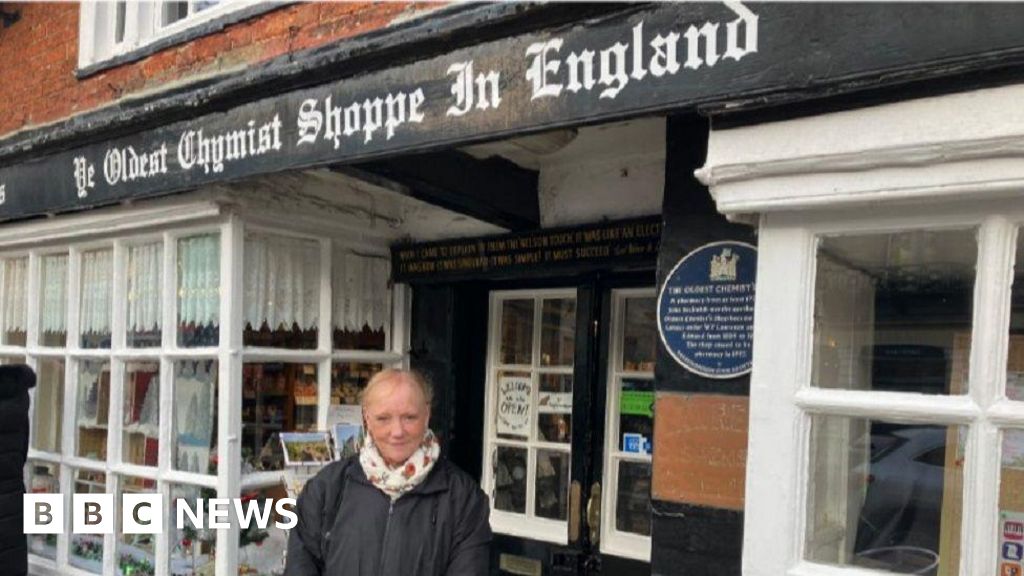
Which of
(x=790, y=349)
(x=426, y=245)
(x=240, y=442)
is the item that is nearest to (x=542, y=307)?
(x=426, y=245)

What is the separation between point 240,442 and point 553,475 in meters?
1.61

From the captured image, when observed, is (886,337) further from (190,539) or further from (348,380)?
(190,539)

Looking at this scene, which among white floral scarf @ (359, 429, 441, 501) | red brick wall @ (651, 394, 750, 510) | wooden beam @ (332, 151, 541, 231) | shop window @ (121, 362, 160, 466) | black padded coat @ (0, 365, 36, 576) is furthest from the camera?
black padded coat @ (0, 365, 36, 576)

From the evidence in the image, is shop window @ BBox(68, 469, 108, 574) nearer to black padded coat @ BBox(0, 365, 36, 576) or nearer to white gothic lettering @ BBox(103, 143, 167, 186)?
black padded coat @ BBox(0, 365, 36, 576)

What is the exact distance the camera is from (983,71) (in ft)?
6.43

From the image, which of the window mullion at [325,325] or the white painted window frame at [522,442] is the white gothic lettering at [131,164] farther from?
the white painted window frame at [522,442]

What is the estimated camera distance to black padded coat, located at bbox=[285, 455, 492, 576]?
8.70 feet

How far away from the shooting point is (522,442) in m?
4.49

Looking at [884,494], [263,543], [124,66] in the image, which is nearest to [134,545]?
[263,543]

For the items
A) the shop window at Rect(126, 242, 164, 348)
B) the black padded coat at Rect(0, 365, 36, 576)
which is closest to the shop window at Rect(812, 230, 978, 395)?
the shop window at Rect(126, 242, 164, 348)

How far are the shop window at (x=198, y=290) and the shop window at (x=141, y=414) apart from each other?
44cm

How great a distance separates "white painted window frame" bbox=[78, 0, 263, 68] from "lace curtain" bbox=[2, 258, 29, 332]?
1482 mm

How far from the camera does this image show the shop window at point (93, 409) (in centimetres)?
508

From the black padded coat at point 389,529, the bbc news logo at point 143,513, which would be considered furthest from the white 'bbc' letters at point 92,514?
the black padded coat at point 389,529
